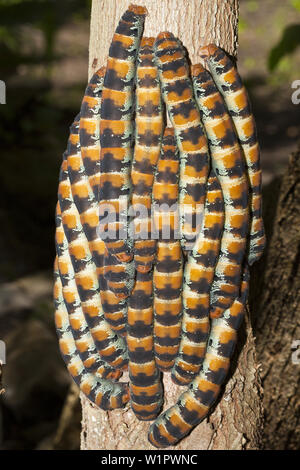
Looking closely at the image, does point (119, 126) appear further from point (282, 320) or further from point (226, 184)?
point (282, 320)

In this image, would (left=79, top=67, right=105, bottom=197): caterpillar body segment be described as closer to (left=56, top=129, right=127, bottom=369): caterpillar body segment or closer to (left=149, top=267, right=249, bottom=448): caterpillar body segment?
(left=56, top=129, right=127, bottom=369): caterpillar body segment

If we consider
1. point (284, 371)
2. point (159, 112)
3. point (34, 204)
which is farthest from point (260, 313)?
point (34, 204)

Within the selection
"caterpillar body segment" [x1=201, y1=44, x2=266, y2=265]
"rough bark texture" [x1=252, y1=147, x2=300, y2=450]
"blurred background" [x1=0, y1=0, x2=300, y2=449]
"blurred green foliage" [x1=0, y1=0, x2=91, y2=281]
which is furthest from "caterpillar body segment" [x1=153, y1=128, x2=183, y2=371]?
"blurred green foliage" [x1=0, y1=0, x2=91, y2=281]

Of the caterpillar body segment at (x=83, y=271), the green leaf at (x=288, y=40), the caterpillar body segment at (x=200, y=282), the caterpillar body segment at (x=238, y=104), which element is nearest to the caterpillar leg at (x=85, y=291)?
the caterpillar body segment at (x=83, y=271)

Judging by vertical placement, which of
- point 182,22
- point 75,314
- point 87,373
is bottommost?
point 87,373

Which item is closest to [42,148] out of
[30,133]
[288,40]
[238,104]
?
[30,133]

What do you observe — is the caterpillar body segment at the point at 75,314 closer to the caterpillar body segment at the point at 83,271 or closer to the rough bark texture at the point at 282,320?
the caterpillar body segment at the point at 83,271
